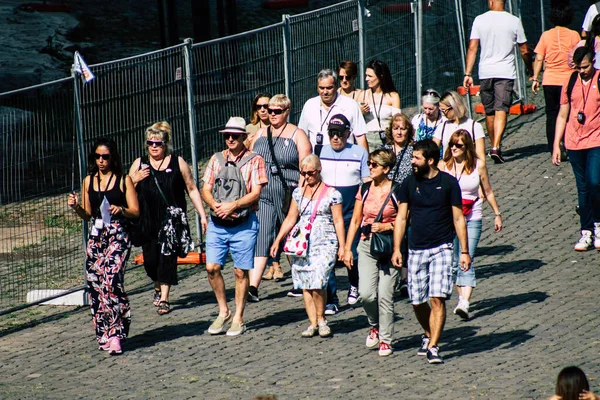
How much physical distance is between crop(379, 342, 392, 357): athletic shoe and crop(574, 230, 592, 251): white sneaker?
138 inches

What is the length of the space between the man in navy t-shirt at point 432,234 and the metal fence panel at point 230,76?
391 centimetres

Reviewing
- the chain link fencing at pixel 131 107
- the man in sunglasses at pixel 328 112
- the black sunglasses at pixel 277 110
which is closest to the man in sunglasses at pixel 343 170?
the black sunglasses at pixel 277 110

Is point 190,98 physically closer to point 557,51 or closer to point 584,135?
point 584,135

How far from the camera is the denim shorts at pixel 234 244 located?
1029 centimetres

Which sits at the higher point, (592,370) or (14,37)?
(14,37)

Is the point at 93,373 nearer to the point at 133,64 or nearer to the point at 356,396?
the point at 356,396

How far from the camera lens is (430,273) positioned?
925 cm

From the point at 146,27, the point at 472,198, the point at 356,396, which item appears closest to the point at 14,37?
the point at 146,27

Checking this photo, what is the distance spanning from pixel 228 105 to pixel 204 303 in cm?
265

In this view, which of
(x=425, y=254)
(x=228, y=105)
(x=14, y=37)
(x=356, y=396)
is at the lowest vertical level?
(x=356, y=396)

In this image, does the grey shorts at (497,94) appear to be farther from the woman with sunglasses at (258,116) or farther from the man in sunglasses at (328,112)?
the woman with sunglasses at (258,116)

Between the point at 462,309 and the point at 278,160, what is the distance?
89.4 inches

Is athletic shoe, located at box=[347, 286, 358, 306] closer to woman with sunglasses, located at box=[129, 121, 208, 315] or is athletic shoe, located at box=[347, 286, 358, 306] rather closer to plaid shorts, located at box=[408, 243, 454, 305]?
woman with sunglasses, located at box=[129, 121, 208, 315]

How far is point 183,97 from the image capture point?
12.4 metres
